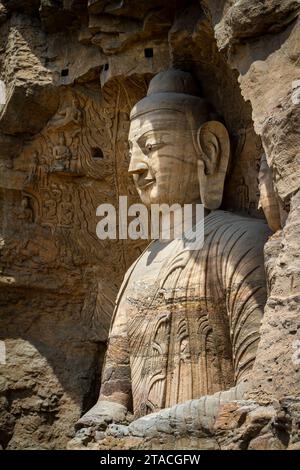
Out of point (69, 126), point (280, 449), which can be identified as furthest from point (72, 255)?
point (280, 449)

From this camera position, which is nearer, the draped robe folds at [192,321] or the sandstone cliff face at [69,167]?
the draped robe folds at [192,321]

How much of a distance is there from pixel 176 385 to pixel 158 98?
1751 mm

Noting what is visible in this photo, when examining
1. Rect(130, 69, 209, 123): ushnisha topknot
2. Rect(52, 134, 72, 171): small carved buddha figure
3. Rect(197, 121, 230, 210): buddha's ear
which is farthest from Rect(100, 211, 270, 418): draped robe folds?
Rect(52, 134, 72, 171): small carved buddha figure

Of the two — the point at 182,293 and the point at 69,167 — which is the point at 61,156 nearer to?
the point at 69,167

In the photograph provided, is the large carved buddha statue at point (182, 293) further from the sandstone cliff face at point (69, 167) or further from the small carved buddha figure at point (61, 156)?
the small carved buddha figure at point (61, 156)

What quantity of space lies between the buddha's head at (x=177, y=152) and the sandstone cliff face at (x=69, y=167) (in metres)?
0.16

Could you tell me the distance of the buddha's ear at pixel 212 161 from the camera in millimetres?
6048

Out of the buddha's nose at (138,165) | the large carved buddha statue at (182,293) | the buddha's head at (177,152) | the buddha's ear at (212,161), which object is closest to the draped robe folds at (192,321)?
the large carved buddha statue at (182,293)

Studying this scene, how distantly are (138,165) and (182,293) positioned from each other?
3.02ft

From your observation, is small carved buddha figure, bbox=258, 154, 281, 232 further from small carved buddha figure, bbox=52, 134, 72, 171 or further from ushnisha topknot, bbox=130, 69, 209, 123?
small carved buddha figure, bbox=52, 134, 72, 171

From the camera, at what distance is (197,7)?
6133 millimetres

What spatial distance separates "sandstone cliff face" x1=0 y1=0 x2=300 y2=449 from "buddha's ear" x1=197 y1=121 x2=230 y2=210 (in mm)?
101

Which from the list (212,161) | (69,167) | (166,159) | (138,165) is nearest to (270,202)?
(212,161)

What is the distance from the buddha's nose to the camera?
20.2 feet
